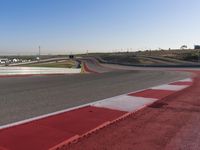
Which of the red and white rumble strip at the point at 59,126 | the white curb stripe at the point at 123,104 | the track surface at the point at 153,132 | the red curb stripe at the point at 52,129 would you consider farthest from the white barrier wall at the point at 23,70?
the track surface at the point at 153,132

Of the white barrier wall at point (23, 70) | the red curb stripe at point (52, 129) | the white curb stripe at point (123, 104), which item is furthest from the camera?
the white barrier wall at point (23, 70)

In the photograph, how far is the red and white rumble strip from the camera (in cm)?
478

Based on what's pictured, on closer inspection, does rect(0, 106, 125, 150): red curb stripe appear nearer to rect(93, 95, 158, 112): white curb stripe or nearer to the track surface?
the track surface

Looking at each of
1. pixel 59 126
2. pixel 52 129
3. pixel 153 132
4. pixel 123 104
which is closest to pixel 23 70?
pixel 123 104

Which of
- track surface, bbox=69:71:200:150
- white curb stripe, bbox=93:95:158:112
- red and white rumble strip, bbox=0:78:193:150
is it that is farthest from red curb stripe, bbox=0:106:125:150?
white curb stripe, bbox=93:95:158:112

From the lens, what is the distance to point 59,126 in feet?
19.7

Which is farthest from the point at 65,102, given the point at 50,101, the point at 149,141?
the point at 149,141

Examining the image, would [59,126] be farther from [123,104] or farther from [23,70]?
[23,70]

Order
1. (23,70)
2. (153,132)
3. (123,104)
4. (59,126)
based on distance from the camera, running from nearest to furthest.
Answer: (153,132)
(59,126)
(123,104)
(23,70)

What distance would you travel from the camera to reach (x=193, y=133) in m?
5.68

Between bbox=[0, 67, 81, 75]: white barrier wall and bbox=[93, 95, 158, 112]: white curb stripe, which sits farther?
bbox=[0, 67, 81, 75]: white barrier wall

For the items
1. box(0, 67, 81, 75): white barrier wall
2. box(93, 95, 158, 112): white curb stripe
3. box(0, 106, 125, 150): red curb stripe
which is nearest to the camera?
box(0, 106, 125, 150): red curb stripe

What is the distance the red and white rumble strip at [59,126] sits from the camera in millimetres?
4781

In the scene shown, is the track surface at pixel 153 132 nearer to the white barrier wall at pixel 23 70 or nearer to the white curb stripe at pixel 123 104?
the white curb stripe at pixel 123 104
